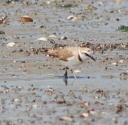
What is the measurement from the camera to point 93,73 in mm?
13703

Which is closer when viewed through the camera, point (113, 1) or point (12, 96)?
point (12, 96)

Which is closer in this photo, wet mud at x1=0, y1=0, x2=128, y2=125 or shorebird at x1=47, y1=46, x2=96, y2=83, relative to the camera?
wet mud at x1=0, y1=0, x2=128, y2=125

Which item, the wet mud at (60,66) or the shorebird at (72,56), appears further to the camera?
the shorebird at (72,56)

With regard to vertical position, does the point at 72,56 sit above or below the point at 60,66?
above

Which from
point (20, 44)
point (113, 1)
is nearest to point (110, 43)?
point (20, 44)

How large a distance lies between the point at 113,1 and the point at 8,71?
36.9ft

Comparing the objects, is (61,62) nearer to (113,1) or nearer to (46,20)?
(46,20)

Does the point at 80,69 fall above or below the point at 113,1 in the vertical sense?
above

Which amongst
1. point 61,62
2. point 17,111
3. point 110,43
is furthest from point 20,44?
point 17,111

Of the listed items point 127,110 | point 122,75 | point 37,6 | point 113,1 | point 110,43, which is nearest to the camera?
point 127,110

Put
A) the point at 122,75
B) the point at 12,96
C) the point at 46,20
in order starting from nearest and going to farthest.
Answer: the point at 12,96 → the point at 122,75 → the point at 46,20

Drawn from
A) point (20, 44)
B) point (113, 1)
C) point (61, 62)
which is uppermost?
point (61, 62)

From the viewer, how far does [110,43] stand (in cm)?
1662

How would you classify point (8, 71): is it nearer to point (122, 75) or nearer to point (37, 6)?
point (122, 75)
